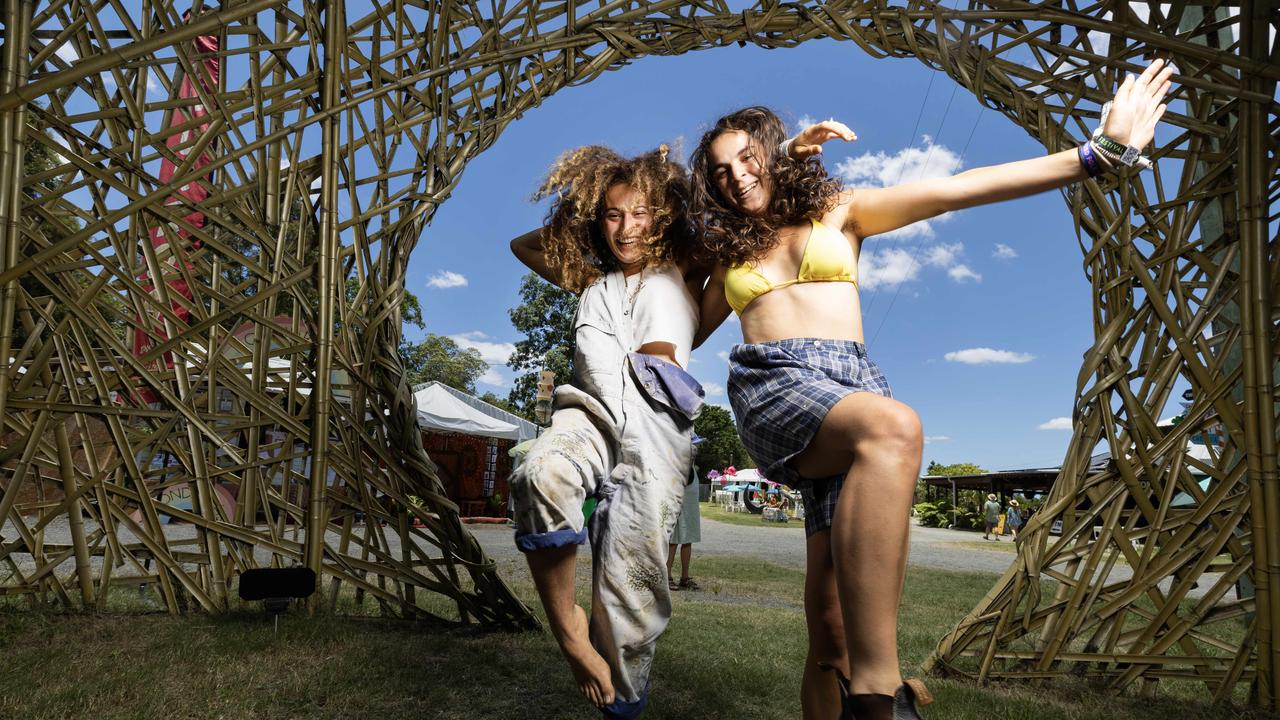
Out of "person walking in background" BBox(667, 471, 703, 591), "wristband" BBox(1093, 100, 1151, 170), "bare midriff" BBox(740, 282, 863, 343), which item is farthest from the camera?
"person walking in background" BBox(667, 471, 703, 591)

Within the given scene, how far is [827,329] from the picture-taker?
1797mm

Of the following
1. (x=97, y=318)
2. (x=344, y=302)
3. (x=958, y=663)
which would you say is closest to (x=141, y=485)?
(x=97, y=318)

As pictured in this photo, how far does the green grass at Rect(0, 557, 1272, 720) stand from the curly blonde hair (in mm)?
1360

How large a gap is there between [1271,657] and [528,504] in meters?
2.64

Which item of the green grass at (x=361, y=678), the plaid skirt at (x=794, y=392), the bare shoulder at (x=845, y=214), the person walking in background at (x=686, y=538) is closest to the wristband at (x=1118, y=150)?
the bare shoulder at (x=845, y=214)

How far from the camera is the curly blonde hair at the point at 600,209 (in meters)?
1.96

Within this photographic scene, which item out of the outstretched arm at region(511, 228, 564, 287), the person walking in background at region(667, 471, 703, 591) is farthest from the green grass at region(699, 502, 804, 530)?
the outstretched arm at region(511, 228, 564, 287)

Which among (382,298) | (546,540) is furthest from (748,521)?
(546,540)

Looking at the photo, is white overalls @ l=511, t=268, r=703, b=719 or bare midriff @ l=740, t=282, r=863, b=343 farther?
bare midriff @ l=740, t=282, r=863, b=343

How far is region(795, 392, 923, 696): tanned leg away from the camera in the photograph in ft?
4.53

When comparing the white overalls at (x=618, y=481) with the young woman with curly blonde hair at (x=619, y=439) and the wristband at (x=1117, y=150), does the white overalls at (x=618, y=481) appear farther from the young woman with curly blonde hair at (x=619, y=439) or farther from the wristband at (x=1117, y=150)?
the wristband at (x=1117, y=150)

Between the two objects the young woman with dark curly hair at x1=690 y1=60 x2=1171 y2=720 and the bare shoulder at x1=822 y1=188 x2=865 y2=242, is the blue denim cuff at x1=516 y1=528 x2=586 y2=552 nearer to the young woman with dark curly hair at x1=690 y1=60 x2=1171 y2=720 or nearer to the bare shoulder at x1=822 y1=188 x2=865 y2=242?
the young woman with dark curly hair at x1=690 y1=60 x2=1171 y2=720

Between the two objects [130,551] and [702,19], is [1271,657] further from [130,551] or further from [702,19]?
[130,551]

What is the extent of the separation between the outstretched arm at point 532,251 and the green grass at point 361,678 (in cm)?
135
